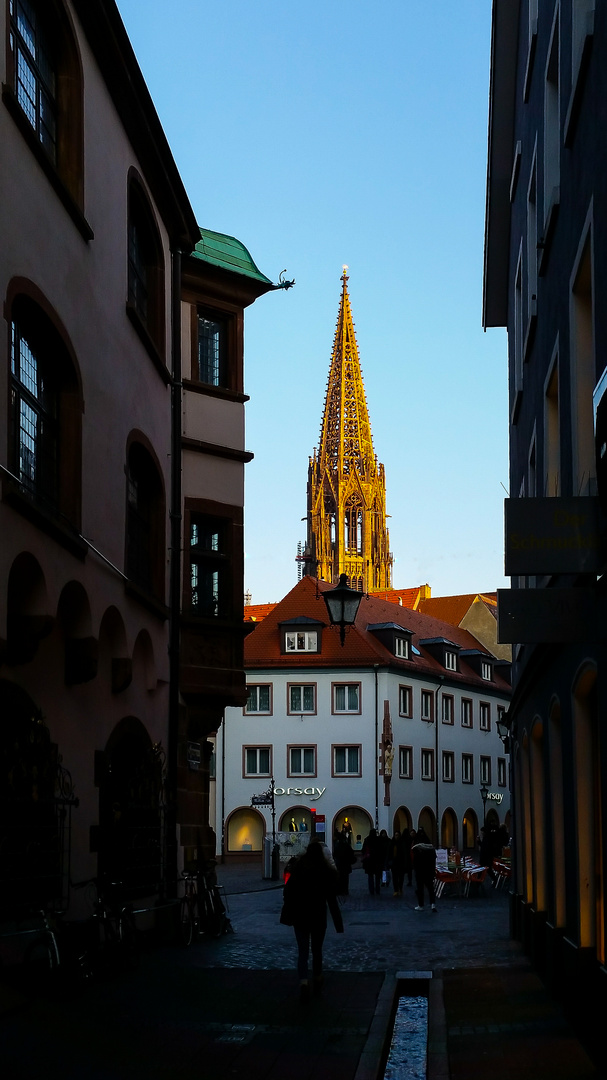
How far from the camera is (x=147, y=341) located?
62.1 ft

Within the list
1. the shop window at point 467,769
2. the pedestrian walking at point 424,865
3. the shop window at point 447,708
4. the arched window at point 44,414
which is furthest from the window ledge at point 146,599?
the shop window at point 467,769

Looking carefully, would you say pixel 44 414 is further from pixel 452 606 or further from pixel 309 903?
pixel 452 606

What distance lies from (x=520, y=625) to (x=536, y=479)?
8197mm

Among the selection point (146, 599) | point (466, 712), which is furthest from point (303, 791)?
point (146, 599)

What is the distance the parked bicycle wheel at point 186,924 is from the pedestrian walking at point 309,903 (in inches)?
202

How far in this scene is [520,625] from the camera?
951cm

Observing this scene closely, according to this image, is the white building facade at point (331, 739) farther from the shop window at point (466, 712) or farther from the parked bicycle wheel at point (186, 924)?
the parked bicycle wheel at point (186, 924)

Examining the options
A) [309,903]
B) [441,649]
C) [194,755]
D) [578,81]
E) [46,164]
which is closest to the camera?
[578,81]

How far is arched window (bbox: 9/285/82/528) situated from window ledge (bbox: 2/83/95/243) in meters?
1.35

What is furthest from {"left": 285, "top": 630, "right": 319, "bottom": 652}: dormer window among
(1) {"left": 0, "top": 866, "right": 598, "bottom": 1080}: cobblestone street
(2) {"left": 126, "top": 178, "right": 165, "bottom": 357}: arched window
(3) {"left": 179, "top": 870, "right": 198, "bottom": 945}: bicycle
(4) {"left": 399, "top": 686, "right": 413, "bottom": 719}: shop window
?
(1) {"left": 0, "top": 866, "right": 598, "bottom": 1080}: cobblestone street

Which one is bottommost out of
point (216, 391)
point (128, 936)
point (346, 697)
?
point (128, 936)

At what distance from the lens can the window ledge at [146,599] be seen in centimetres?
1769

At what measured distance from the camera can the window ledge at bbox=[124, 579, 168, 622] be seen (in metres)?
17.7

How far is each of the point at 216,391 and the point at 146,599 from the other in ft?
17.5
